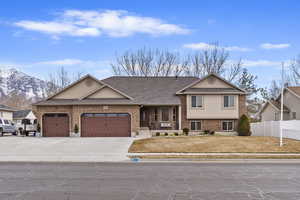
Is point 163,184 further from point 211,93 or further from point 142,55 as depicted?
point 142,55

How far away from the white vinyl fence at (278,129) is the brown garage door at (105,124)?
12833 mm

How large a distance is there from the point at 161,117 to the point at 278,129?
13.7 meters

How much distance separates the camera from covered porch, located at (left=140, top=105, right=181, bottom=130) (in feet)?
136

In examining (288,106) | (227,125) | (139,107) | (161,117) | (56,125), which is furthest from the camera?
(288,106)

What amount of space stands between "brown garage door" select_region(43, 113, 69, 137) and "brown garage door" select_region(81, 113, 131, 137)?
204cm

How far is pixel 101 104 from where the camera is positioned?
3797 centimetres

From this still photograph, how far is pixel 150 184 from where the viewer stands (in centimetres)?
1209

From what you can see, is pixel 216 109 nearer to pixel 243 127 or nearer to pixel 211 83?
pixel 211 83

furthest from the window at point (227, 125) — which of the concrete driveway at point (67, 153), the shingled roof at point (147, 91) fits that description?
the concrete driveway at point (67, 153)

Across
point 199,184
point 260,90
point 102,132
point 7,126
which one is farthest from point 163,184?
point 260,90

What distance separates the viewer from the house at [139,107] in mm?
38219

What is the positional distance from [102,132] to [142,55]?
25946 mm

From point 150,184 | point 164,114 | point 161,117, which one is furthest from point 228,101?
point 150,184

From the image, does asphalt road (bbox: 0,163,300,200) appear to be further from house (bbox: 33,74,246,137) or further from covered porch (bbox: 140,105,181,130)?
covered porch (bbox: 140,105,181,130)
